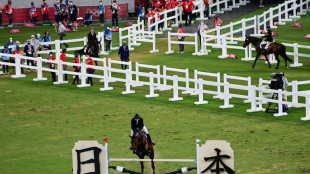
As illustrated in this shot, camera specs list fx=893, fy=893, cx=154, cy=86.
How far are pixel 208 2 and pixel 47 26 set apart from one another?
12164 millimetres

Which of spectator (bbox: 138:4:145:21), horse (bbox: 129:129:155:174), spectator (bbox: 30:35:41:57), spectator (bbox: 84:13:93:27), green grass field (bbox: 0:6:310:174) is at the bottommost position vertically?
green grass field (bbox: 0:6:310:174)

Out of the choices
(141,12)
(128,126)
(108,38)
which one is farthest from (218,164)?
(141,12)

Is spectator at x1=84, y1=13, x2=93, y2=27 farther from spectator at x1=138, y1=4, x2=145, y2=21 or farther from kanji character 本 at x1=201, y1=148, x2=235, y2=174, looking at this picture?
kanji character 本 at x1=201, y1=148, x2=235, y2=174

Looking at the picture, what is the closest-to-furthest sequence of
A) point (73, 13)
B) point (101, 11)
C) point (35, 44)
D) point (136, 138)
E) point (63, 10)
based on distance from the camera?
point (136, 138)
point (35, 44)
point (63, 10)
point (73, 13)
point (101, 11)

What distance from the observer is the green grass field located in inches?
1064

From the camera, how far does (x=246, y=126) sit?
31844 mm

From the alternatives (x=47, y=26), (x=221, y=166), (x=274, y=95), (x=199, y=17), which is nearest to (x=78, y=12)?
(x=47, y=26)

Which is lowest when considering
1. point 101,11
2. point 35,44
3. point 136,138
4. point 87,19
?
point 136,138

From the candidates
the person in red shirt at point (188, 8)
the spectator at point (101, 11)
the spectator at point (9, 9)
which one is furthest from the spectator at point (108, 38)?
the spectator at point (9, 9)

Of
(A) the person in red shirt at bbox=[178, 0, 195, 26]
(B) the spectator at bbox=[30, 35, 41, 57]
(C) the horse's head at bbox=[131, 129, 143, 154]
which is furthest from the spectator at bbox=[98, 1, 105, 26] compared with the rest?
(C) the horse's head at bbox=[131, 129, 143, 154]

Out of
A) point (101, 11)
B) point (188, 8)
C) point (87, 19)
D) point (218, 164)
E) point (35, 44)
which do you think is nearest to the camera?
point (218, 164)

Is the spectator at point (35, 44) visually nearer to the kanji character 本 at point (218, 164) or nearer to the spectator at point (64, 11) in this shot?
the spectator at point (64, 11)

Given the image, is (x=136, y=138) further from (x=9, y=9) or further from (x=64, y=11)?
(x=9, y=9)

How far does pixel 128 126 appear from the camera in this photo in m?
32.8
